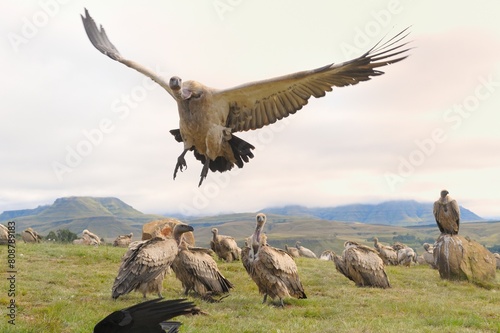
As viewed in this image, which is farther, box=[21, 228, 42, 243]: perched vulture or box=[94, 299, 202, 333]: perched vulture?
box=[21, 228, 42, 243]: perched vulture

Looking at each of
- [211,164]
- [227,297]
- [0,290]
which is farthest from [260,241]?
[0,290]

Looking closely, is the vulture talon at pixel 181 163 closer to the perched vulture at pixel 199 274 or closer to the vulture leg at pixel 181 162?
the vulture leg at pixel 181 162

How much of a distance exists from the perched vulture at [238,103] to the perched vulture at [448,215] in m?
11.5

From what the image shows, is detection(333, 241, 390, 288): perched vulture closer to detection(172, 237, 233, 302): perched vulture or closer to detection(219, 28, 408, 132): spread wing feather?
detection(172, 237, 233, 302): perched vulture

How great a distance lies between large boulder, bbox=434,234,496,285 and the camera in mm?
15969

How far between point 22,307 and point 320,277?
9.26 m

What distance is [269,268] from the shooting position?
34.2 feet

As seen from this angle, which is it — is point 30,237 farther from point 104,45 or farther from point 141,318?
point 141,318

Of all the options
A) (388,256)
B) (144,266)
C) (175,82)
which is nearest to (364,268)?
(144,266)

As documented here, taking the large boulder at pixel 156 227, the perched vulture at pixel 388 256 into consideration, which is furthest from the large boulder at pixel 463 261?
the large boulder at pixel 156 227

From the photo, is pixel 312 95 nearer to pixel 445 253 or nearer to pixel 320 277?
pixel 320 277

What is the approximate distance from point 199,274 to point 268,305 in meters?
1.66

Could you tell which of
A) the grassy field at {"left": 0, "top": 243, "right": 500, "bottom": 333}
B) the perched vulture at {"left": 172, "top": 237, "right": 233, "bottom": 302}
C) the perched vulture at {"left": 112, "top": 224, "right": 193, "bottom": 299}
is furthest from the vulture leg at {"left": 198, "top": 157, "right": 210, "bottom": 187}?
the perched vulture at {"left": 172, "top": 237, "right": 233, "bottom": 302}

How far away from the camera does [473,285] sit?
51.1 ft
